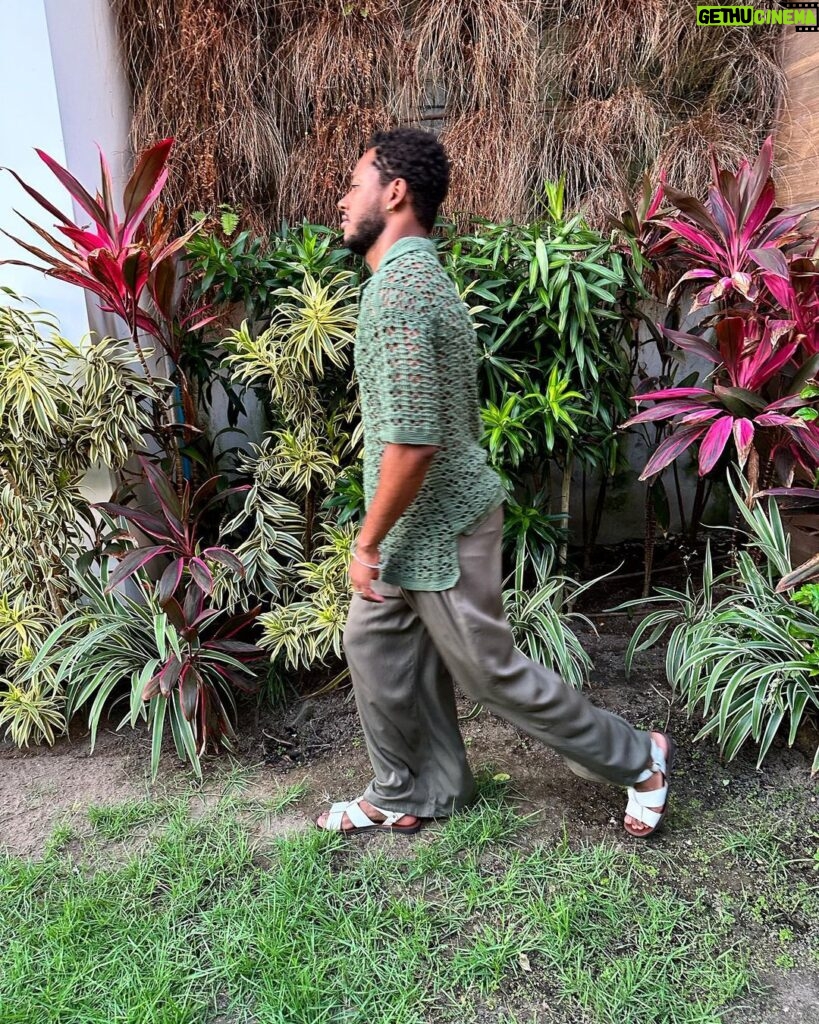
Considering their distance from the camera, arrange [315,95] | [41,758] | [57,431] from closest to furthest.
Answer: [57,431], [41,758], [315,95]

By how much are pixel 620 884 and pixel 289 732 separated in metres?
1.28

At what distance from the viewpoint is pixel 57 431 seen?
231cm

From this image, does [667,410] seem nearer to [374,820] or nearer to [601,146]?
[374,820]

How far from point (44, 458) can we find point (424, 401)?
5.07 feet

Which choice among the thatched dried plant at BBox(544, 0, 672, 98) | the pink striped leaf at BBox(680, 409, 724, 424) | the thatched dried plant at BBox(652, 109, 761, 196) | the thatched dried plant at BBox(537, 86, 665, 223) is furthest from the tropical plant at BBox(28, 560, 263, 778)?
the thatched dried plant at BBox(544, 0, 672, 98)

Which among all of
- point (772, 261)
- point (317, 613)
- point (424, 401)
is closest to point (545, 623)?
point (317, 613)

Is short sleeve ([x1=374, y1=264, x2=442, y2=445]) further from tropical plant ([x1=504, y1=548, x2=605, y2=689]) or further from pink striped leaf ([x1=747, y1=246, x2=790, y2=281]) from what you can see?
pink striped leaf ([x1=747, y1=246, x2=790, y2=281])

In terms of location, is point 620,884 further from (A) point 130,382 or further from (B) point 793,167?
(B) point 793,167

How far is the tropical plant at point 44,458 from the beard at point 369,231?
1105 millimetres

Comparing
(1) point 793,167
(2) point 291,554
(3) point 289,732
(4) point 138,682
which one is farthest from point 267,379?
(1) point 793,167

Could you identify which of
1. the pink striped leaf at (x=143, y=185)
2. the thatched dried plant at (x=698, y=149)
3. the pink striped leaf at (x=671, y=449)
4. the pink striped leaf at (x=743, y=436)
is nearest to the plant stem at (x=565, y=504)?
the pink striped leaf at (x=671, y=449)

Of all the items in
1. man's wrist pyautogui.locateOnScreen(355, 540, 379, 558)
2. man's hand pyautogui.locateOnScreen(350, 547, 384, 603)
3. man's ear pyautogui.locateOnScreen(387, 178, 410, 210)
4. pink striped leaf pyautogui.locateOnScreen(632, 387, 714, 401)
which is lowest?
man's hand pyautogui.locateOnScreen(350, 547, 384, 603)

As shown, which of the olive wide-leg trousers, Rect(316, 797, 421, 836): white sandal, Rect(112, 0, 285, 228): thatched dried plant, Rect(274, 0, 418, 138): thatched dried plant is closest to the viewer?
the olive wide-leg trousers

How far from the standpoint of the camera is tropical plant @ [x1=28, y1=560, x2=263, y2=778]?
7.48ft
